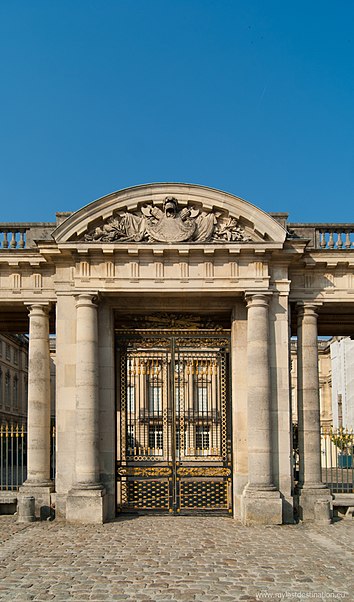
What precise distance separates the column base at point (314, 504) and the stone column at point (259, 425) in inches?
37.1

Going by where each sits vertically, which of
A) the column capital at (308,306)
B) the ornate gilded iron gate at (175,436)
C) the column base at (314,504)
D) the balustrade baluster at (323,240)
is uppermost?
the balustrade baluster at (323,240)

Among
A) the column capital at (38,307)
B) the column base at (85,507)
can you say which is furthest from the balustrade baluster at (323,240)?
the column base at (85,507)

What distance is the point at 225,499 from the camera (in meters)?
17.8

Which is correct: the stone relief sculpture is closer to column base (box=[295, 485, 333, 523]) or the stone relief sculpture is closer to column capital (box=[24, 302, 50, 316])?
column capital (box=[24, 302, 50, 316])

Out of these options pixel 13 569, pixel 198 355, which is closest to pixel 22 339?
pixel 198 355

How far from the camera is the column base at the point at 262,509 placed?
15.3 metres

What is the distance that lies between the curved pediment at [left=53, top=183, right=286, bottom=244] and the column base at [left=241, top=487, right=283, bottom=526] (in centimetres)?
625

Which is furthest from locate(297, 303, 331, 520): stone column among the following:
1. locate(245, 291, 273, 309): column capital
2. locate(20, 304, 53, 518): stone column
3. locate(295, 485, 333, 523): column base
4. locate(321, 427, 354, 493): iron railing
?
locate(20, 304, 53, 518): stone column

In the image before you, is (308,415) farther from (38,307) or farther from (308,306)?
(38,307)

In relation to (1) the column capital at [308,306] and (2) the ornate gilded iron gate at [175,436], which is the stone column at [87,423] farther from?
(1) the column capital at [308,306]

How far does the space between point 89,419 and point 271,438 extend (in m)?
4.53

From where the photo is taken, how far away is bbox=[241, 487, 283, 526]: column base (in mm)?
15344

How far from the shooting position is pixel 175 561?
11.4 m

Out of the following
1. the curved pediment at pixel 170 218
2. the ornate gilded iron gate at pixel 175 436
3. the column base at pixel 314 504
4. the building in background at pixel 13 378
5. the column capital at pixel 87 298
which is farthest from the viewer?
the building in background at pixel 13 378
